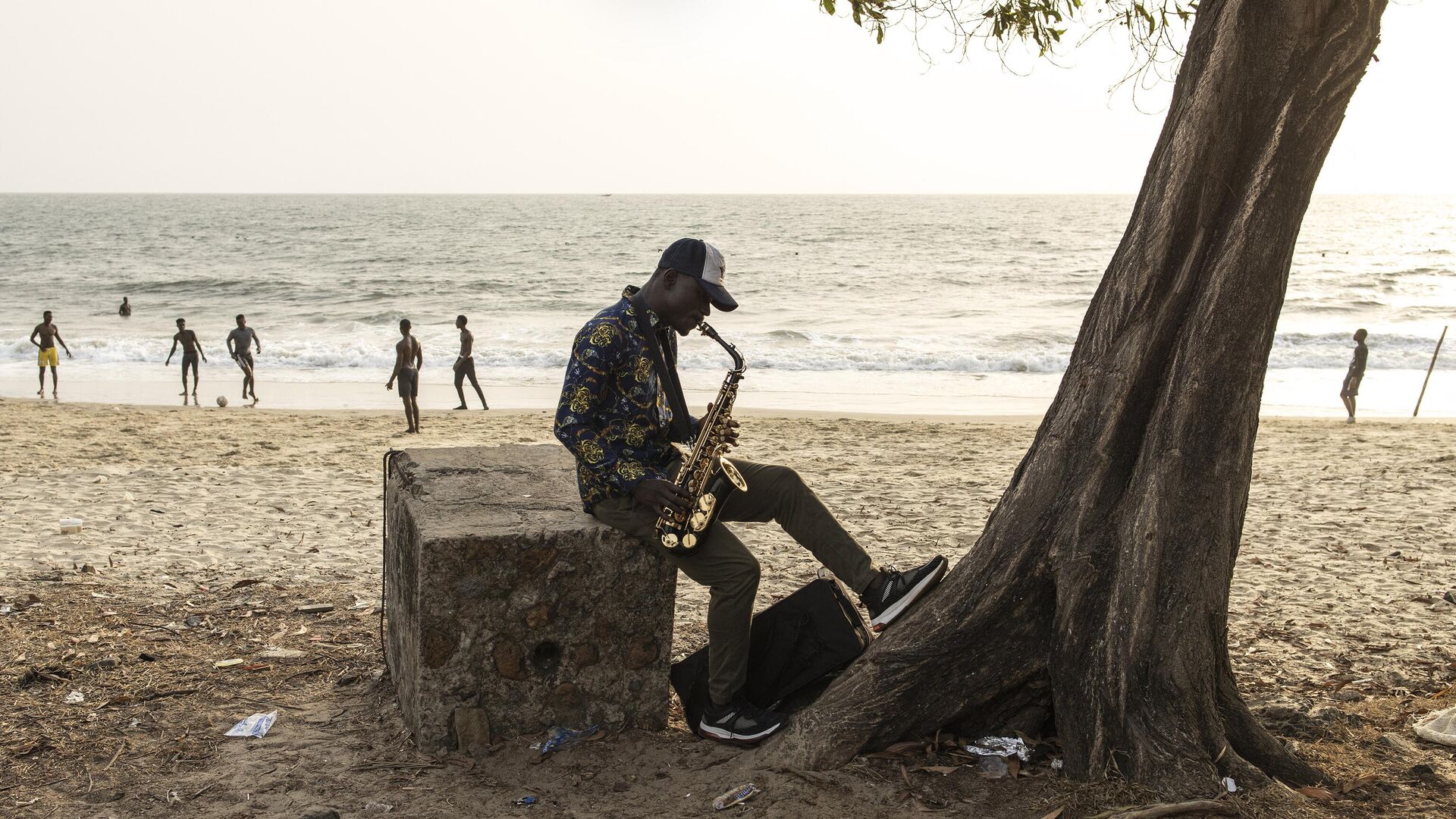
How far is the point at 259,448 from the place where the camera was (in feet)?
37.9

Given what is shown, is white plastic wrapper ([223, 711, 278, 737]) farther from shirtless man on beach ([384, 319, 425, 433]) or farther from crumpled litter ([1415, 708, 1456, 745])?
shirtless man on beach ([384, 319, 425, 433])

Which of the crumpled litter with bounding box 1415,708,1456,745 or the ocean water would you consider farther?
the ocean water

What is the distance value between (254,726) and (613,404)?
1.98m

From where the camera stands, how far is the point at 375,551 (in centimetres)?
725

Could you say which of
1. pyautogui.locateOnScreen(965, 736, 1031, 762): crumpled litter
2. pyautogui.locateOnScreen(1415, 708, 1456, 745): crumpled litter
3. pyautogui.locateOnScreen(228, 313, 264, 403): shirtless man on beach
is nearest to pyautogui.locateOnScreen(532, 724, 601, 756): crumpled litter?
pyautogui.locateOnScreen(965, 736, 1031, 762): crumpled litter

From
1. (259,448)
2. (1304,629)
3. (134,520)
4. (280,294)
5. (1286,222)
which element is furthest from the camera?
(280,294)

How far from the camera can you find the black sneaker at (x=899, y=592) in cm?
387

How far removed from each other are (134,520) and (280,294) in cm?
3160

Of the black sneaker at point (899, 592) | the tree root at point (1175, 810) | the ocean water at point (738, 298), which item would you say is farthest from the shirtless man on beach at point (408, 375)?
the tree root at point (1175, 810)

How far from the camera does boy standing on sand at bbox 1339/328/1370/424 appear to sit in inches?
611

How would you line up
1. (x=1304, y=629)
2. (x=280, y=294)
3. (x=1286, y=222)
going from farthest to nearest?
(x=280, y=294)
(x=1304, y=629)
(x=1286, y=222)

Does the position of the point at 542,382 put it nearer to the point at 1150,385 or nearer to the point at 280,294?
the point at 1150,385

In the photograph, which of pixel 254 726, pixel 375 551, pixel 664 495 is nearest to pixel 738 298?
pixel 375 551

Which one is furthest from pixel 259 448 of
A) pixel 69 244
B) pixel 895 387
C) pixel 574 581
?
pixel 69 244
